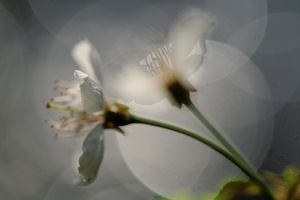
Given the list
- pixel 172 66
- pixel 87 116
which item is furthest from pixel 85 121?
pixel 172 66

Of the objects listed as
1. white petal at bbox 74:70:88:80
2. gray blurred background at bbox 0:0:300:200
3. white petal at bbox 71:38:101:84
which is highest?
white petal at bbox 71:38:101:84

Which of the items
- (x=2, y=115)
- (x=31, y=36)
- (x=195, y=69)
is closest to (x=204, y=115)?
(x=195, y=69)

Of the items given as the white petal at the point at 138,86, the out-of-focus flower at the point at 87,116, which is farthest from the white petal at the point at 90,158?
the white petal at the point at 138,86

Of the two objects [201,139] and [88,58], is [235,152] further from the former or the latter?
[88,58]

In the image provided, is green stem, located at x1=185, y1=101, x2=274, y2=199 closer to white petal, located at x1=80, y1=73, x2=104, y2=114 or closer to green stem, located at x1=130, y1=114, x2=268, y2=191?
green stem, located at x1=130, y1=114, x2=268, y2=191

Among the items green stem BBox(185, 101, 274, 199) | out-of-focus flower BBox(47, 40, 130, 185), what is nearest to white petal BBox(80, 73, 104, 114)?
out-of-focus flower BBox(47, 40, 130, 185)

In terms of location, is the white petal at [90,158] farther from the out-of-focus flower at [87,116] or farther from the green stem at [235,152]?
the green stem at [235,152]

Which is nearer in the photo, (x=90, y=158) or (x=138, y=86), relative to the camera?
(x=90, y=158)

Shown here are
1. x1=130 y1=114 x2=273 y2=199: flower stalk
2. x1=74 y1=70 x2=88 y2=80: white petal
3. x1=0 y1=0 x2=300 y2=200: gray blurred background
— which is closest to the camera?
x1=130 y1=114 x2=273 y2=199: flower stalk
